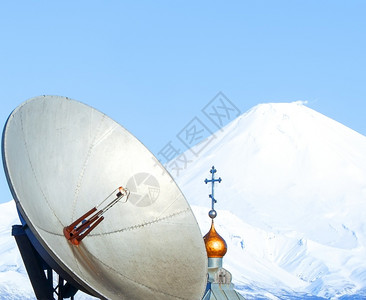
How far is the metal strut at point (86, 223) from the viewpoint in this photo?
24031mm

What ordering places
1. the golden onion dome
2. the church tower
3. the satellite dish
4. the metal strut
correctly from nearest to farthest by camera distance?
the satellite dish
the metal strut
the church tower
the golden onion dome

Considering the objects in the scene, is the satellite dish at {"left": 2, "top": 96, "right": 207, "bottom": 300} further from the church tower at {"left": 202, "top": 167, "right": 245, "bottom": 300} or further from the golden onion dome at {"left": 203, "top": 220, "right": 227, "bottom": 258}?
the golden onion dome at {"left": 203, "top": 220, "right": 227, "bottom": 258}

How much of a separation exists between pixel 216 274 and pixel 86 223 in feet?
54.3

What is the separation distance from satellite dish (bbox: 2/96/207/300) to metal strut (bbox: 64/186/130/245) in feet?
0.29

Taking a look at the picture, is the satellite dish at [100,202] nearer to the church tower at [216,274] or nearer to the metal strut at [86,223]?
the metal strut at [86,223]

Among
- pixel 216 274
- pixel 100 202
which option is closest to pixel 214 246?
pixel 216 274

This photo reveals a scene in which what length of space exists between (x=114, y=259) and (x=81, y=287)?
2837mm

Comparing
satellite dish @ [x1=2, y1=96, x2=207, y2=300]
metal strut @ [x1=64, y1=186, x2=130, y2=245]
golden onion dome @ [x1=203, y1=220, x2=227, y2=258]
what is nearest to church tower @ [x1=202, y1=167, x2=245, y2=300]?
golden onion dome @ [x1=203, y1=220, x2=227, y2=258]

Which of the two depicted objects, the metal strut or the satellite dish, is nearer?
the satellite dish

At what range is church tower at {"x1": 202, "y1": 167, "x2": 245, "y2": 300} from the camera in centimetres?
3931

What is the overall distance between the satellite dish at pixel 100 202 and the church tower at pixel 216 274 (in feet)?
36.8

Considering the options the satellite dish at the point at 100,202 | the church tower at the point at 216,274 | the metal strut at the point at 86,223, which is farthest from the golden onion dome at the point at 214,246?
the metal strut at the point at 86,223

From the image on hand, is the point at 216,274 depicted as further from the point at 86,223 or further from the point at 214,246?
the point at 86,223

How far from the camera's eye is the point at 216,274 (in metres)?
40.3
